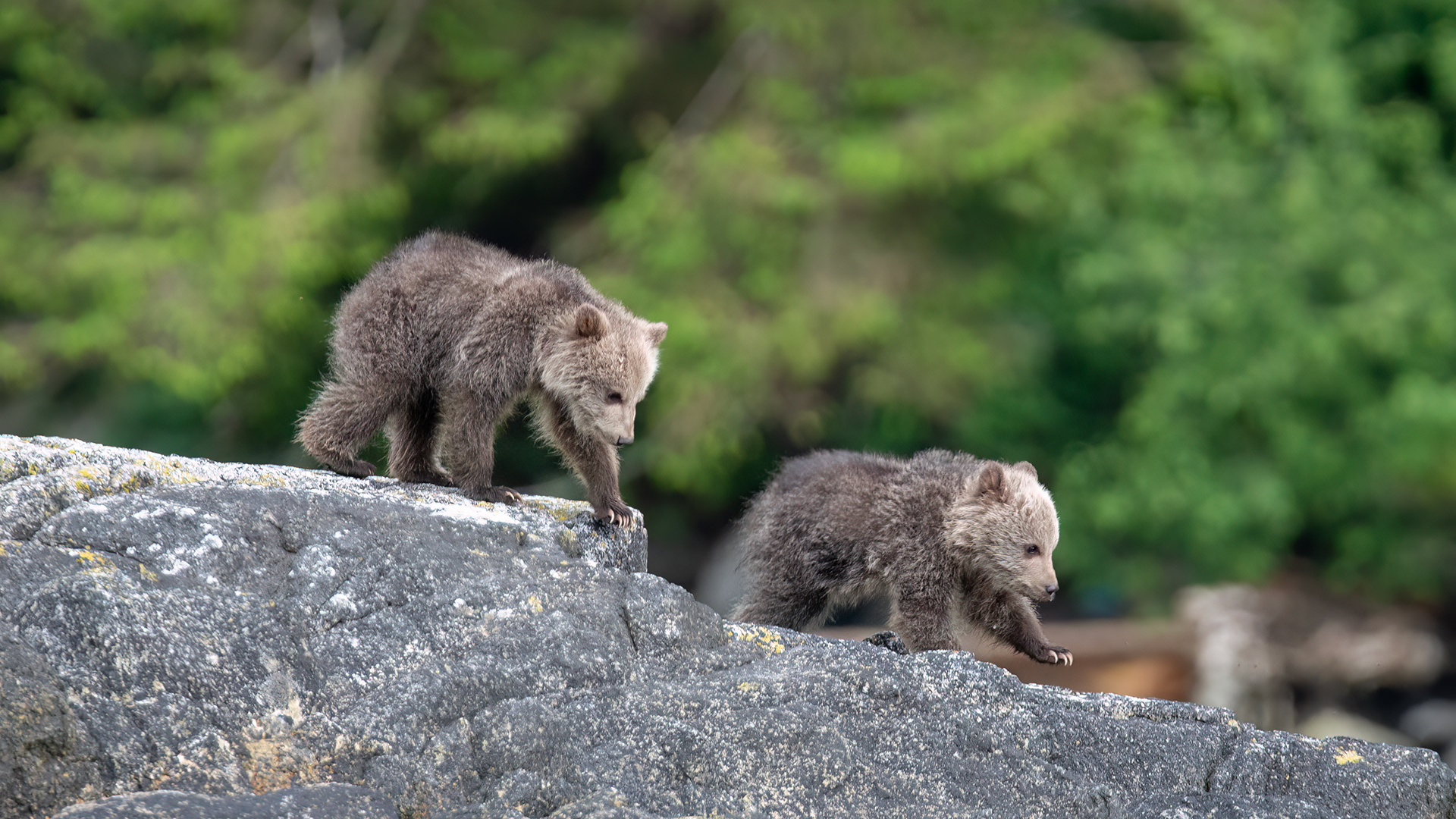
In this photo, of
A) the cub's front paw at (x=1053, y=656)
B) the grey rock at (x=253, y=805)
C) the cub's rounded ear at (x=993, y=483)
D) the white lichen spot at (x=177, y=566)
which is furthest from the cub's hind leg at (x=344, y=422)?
the cub's front paw at (x=1053, y=656)

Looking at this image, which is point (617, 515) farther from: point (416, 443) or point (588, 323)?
point (416, 443)

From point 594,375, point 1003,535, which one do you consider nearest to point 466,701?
point 594,375

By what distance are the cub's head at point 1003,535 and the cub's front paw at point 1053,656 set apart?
23 cm

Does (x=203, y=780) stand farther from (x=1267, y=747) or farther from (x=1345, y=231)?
(x=1345, y=231)

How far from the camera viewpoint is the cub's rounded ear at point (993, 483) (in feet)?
20.0

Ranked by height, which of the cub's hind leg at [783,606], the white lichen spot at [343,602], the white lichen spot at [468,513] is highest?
the cub's hind leg at [783,606]

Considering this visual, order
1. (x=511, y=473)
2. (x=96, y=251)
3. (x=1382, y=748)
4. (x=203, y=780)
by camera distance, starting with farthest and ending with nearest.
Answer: (x=511, y=473) → (x=96, y=251) → (x=1382, y=748) → (x=203, y=780)

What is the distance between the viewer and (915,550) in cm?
594

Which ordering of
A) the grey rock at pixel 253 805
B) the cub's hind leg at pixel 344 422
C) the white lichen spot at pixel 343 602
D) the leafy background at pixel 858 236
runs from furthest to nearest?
the leafy background at pixel 858 236
the cub's hind leg at pixel 344 422
the white lichen spot at pixel 343 602
the grey rock at pixel 253 805

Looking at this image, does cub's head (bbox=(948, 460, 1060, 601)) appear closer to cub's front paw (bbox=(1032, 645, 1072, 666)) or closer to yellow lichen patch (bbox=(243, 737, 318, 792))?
cub's front paw (bbox=(1032, 645, 1072, 666))

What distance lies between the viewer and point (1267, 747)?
388 centimetres

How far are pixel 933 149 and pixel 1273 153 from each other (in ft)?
11.9

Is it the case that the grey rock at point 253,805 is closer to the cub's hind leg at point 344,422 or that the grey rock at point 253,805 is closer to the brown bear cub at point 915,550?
the cub's hind leg at point 344,422

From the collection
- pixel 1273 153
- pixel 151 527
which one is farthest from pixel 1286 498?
pixel 151 527
